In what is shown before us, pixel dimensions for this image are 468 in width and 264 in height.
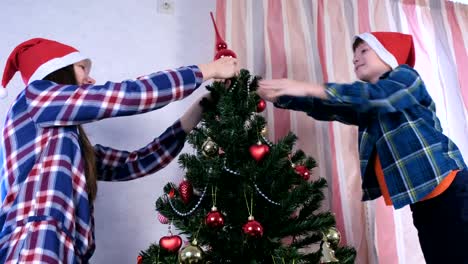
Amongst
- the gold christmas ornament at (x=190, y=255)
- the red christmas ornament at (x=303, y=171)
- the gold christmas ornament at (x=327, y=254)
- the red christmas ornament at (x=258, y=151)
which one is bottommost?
the gold christmas ornament at (x=327, y=254)

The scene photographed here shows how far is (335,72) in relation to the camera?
1.58 m

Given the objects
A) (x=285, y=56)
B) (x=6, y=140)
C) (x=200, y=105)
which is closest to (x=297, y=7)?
(x=285, y=56)

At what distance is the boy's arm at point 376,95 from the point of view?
3.35ft

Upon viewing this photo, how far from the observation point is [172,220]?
96 centimetres

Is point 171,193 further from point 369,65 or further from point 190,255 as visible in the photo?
point 369,65

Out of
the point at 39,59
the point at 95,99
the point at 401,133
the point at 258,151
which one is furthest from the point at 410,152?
the point at 39,59

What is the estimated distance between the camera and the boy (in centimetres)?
102

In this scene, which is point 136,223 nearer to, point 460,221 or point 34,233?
point 34,233

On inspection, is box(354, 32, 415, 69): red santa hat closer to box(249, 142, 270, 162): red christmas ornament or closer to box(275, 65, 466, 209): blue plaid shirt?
box(275, 65, 466, 209): blue plaid shirt

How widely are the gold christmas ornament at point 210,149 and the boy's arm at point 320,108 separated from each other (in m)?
Result: 0.27

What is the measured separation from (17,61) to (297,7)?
3.22ft

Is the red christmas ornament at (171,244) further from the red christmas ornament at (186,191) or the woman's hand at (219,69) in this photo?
the woman's hand at (219,69)

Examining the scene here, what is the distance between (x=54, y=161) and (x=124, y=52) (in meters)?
0.70

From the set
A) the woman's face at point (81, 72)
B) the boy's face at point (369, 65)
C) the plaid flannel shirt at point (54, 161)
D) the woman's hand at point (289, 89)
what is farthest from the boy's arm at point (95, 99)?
the boy's face at point (369, 65)
